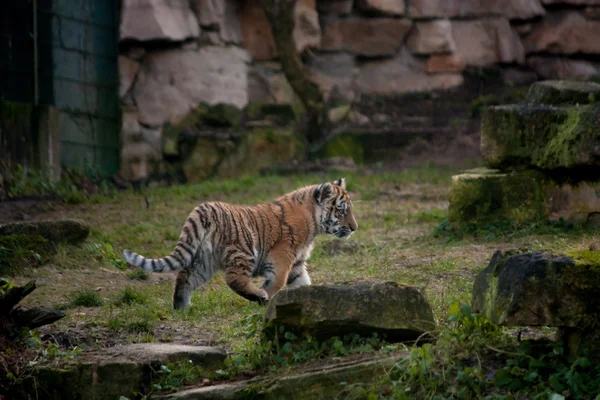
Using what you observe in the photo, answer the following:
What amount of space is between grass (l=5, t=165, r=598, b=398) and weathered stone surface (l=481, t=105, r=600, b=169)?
0.63 m

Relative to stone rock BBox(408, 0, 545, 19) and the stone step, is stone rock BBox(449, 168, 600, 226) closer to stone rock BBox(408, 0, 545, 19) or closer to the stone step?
the stone step

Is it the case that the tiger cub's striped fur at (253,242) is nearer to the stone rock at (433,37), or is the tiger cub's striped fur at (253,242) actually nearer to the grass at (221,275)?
the grass at (221,275)

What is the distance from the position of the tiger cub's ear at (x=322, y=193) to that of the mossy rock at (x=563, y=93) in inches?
99.4

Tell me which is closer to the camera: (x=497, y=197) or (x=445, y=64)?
(x=497, y=197)

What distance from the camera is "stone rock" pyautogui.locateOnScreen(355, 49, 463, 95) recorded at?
606 inches

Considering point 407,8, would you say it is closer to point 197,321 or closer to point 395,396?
point 197,321

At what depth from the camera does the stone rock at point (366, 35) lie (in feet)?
49.9

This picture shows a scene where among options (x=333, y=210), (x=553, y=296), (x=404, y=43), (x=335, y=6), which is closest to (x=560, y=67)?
(x=404, y=43)

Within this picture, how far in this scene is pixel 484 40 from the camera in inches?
607

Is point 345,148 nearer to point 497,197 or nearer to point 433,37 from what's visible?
point 433,37

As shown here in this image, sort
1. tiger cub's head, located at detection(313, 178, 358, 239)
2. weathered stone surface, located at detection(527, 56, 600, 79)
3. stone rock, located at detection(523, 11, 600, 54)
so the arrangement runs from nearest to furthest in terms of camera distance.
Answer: tiger cub's head, located at detection(313, 178, 358, 239)
stone rock, located at detection(523, 11, 600, 54)
weathered stone surface, located at detection(527, 56, 600, 79)

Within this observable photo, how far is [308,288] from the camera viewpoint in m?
5.51

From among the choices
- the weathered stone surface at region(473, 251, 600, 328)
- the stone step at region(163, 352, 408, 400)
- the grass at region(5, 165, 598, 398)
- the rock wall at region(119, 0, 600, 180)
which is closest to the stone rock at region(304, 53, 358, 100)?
the rock wall at region(119, 0, 600, 180)

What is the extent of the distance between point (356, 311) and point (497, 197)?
13.6 feet
